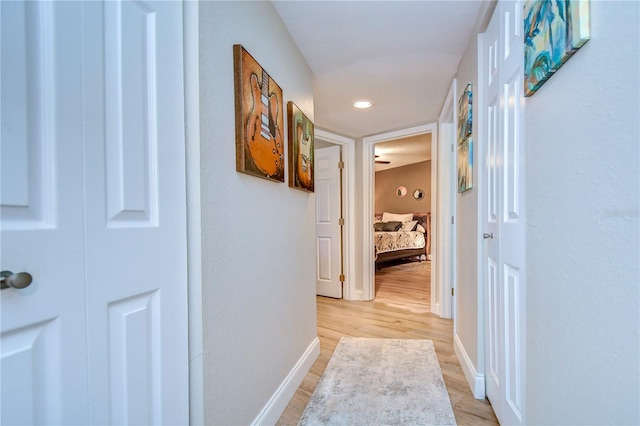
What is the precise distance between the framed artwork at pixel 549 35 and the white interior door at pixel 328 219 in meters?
2.89

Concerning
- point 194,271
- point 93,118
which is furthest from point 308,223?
point 93,118

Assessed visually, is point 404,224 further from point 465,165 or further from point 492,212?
point 492,212

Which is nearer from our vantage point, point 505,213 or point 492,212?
point 505,213

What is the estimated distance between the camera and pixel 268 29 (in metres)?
1.47

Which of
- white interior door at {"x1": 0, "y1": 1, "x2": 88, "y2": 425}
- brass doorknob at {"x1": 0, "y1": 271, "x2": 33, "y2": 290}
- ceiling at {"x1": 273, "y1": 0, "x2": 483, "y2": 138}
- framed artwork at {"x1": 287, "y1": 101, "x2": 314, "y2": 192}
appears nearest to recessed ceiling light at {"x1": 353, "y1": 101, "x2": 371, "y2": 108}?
ceiling at {"x1": 273, "y1": 0, "x2": 483, "y2": 138}

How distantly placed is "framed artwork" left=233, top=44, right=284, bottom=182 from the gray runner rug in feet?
4.20

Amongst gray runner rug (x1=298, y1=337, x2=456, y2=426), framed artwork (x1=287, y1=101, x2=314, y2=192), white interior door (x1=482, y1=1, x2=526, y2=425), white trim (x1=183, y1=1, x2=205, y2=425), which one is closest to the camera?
white trim (x1=183, y1=1, x2=205, y2=425)

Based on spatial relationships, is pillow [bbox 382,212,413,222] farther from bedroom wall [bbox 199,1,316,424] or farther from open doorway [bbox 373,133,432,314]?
bedroom wall [bbox 199,1,316,424]

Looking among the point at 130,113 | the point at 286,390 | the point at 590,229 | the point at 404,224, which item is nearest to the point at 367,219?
the point at 286,390

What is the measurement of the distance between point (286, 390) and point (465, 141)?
1858 mm

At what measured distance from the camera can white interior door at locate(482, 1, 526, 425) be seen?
3.59 ft

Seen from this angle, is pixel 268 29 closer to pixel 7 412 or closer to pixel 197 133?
pixel 197 133

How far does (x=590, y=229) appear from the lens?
2.21 feet

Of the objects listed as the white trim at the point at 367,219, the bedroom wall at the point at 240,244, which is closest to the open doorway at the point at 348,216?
the white trim at the point at 367,219
